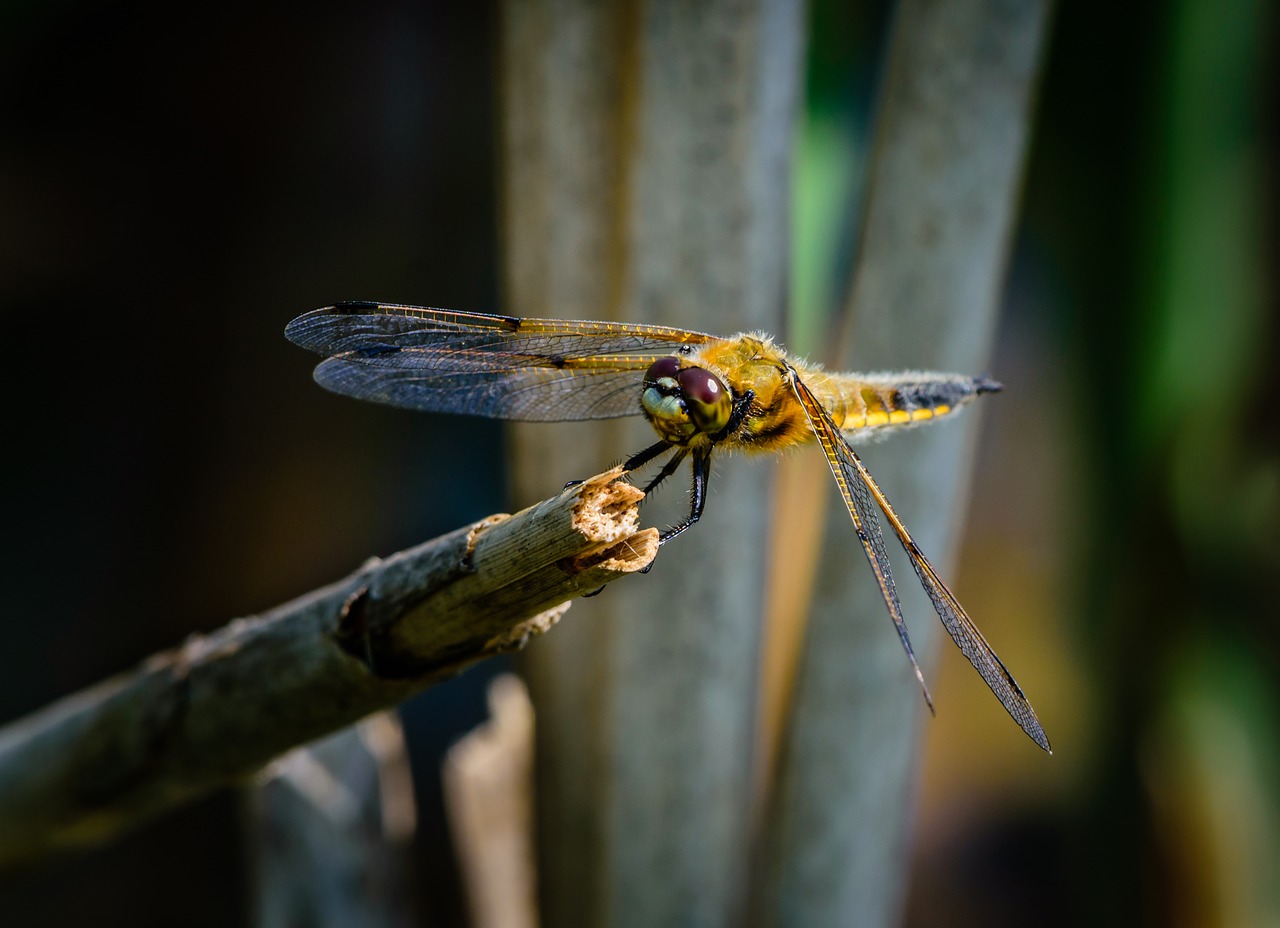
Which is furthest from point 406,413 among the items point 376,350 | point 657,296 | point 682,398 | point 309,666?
point 309,666

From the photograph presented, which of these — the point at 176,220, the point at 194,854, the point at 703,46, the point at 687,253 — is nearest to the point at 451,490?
the point at 176,220

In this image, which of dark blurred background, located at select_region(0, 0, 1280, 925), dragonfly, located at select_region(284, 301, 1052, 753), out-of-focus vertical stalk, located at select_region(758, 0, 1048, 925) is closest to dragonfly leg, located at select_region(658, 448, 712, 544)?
dragonfly, located at select_region(284, 301, 1052, 753)

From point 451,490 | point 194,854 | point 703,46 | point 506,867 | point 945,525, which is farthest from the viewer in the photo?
point 451,490

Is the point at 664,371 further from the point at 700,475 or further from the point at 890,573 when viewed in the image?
the point at 890,573

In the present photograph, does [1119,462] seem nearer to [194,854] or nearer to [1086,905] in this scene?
[1086,905]

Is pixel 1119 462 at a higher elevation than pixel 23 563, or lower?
higher

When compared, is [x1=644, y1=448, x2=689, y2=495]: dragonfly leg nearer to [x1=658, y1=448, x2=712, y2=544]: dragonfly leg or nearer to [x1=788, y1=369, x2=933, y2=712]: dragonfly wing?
[x1=658, y1=448, x2=712, y2=544]: dragonfly leg
